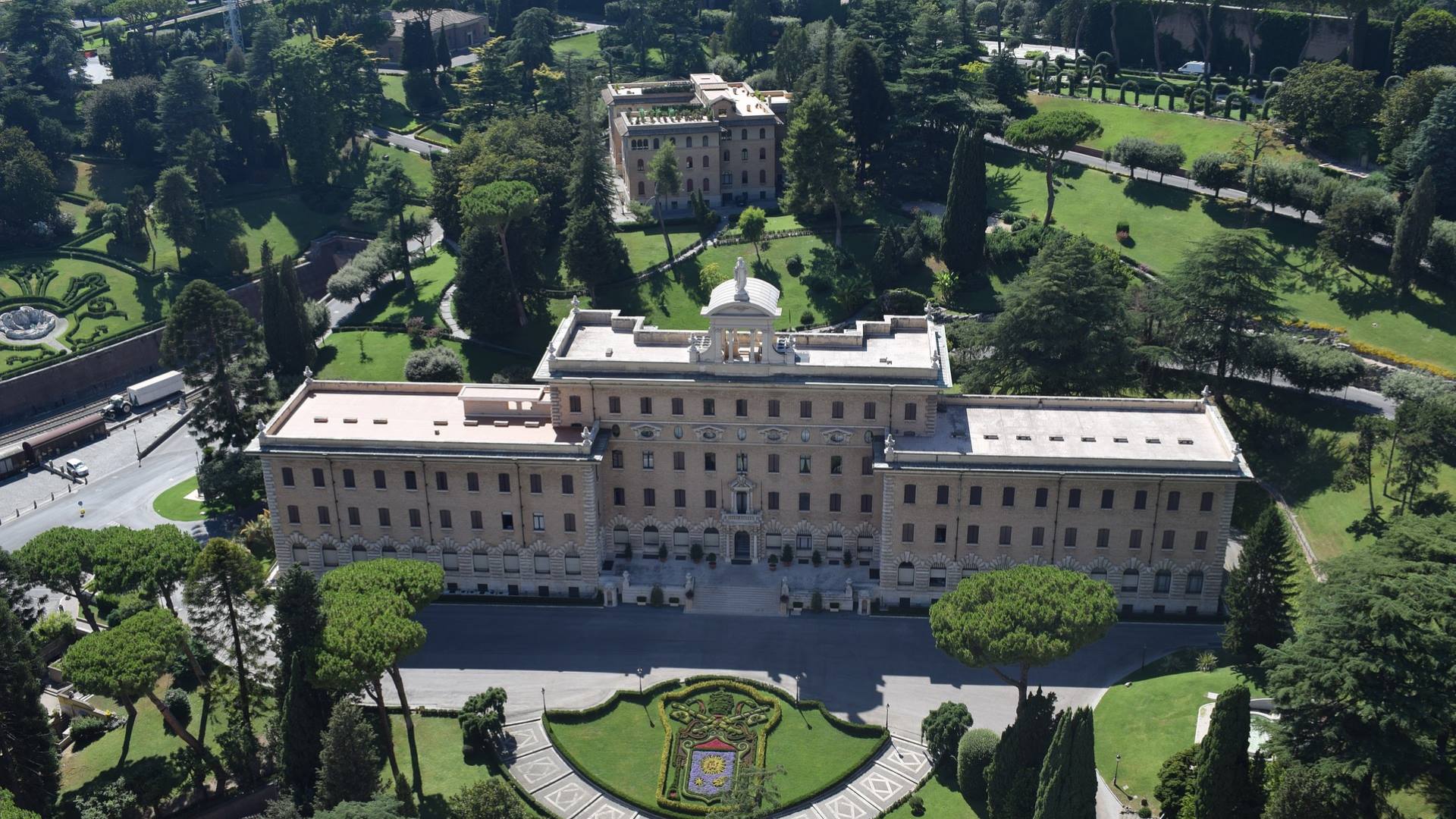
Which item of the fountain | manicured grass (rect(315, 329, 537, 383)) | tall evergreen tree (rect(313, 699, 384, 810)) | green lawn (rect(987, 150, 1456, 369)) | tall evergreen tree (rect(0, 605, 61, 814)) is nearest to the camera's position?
tall evergreen tree (rect(313, 699, 384, 810))

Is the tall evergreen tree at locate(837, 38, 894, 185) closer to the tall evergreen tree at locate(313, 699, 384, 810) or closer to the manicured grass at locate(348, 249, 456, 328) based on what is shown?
the manicured grass at locate(348, 249, 456, 328)

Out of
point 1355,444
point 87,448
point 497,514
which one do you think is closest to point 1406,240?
point 1355,444

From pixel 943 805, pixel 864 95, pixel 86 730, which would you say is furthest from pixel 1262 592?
pixel 864 95

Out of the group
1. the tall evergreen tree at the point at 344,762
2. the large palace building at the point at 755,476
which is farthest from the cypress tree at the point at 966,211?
the tall evergreen tree at the point at 344,762

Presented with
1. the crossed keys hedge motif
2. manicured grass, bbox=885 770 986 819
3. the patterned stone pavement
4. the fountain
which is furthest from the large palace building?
the fountain

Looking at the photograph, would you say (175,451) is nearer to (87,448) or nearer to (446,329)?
(87,448)

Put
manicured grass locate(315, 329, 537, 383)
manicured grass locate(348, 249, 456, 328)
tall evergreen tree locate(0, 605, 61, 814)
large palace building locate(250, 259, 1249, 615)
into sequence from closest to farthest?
tall evergreen tree locate(0, 605, 61, 814), large palace building locate(250, 259, 1249, 615), manicured grass locate(315, 329, 537, 383), manicured grass locate(348, 249, 456, 328)

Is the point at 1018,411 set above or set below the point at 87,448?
above
